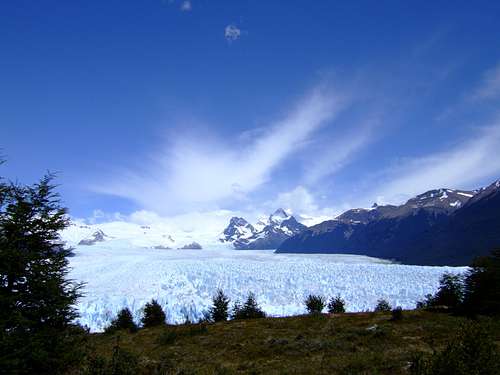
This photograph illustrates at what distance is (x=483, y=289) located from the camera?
20906mm

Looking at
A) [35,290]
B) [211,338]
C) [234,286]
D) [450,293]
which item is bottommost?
[211,338]

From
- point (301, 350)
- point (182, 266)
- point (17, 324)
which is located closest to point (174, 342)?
point (301, 350)

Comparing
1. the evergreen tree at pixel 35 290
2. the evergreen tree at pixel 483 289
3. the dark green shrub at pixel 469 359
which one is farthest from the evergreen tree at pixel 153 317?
the dark green shrub at pixel 469 359

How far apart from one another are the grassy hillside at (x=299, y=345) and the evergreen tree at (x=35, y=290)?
1459 millimetres

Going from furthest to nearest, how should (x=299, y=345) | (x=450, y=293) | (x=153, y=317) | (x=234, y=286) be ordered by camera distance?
1. (x=234, y=286)
2. (x=153, y=317)
3. (x=450, y=293)
4. (x=299, y=345)

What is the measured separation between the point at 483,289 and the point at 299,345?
37.5 feet

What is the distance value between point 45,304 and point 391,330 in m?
14.6

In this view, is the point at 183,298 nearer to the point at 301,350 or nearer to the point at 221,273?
the point at 221,273

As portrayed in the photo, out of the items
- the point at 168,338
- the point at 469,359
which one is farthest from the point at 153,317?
the point at 469,359

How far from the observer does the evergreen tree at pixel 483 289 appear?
20031 millimetres

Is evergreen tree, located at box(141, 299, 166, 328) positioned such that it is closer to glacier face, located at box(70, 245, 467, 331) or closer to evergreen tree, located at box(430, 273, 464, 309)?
glacier face, located at box(70, 245, 467, 331)

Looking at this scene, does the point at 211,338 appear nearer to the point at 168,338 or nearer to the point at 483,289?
the point at 168,338

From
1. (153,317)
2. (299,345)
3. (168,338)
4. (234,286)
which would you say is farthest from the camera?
(234,286)

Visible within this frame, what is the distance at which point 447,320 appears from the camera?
1944 cm
